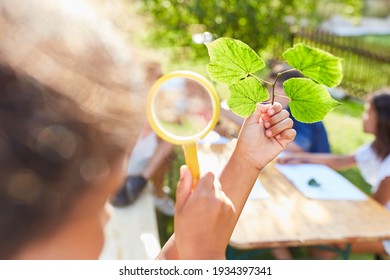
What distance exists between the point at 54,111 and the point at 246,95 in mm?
197

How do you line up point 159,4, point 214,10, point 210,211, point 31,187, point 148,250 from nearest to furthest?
1. point 31,187
2. point 210,211
3. point 148,250
4. point 159,4
5. point 214,10

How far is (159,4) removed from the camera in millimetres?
1851

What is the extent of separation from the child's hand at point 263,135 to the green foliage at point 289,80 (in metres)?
0.02

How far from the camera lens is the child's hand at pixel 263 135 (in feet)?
1.57

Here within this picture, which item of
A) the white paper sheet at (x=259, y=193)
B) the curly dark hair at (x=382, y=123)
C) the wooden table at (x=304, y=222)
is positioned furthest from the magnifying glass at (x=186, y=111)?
the curly dark hair at (x=382, y=123)

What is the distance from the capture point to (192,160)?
1.42ft

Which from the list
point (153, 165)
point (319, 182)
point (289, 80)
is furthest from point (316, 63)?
point (153, 165)

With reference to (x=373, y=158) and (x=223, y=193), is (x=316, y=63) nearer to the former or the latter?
(x=223, y=193)

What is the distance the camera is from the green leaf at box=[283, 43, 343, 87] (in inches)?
16.5

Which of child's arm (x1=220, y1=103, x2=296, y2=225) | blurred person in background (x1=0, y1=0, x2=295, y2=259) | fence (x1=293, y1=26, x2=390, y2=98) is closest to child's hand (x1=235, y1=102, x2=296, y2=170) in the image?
child's arm (x1=220, y1=103, x2=296, y2=225)

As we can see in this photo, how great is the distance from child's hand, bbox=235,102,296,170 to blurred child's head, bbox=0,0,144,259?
0.56 ft
